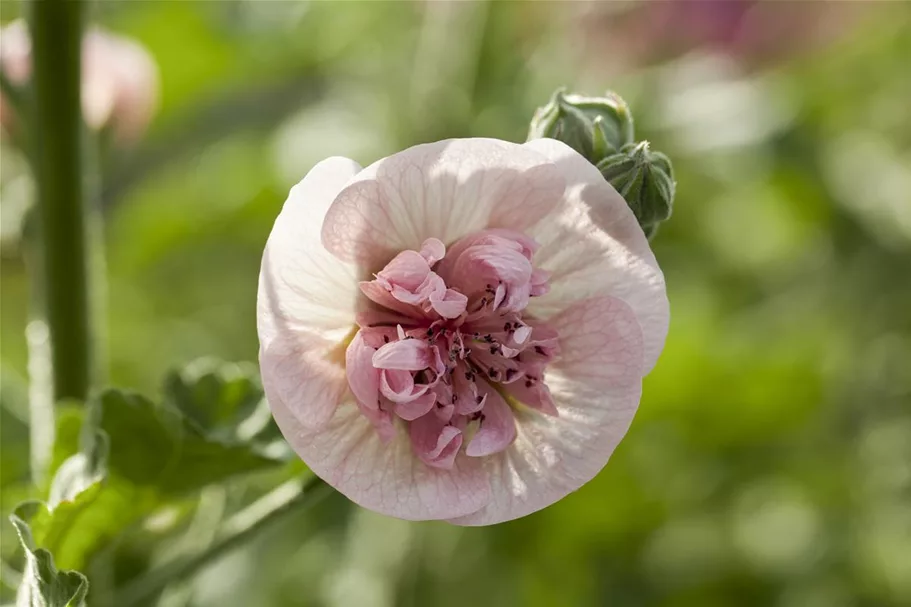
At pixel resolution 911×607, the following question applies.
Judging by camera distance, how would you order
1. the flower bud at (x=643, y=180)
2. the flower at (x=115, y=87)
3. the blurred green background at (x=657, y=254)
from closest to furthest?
the flower bud at (x=643, y=180) < the flower at (x=115, y=87) < the blurred green background at (x=657, y=254)

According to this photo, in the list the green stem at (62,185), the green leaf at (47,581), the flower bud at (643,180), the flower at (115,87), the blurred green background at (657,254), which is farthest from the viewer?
the blurred green background at (657,254)

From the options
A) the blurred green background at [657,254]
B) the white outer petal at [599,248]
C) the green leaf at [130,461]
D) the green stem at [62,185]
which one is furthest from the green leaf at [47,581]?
the blurred green background at [657,254]

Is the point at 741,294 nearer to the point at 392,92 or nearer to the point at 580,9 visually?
the point at 580,9

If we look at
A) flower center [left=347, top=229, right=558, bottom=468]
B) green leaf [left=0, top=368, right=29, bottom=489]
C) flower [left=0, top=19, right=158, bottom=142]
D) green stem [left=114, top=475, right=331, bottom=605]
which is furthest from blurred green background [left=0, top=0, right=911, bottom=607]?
flower center [left=347, top=229, right=558, bottom=468]

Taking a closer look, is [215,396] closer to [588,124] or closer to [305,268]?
[305,268]

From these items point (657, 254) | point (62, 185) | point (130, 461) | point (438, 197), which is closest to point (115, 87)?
point (62, 185)

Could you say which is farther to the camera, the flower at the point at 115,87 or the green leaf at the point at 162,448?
Result: the flower at the point at 115,87

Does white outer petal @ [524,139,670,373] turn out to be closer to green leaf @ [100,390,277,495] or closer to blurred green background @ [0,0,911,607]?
green leaf @ [100,390,277,495]

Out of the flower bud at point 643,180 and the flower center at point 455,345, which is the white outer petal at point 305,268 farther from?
the flower bud at point 643,180
